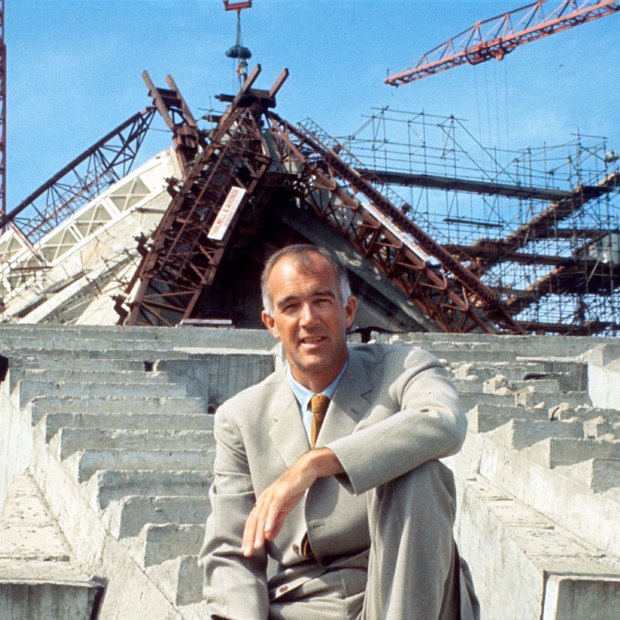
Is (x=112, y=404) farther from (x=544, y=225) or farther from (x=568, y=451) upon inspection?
(x=544, y=225)

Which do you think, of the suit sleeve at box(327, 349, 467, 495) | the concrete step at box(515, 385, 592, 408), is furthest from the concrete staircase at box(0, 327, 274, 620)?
the concrete step at box(515, 385, 592, 408)

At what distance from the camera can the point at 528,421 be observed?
9.24 meters

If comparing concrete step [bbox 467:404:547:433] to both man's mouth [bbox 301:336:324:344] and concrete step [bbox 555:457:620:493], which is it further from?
man's mouth [bbox 301:336:324:344]

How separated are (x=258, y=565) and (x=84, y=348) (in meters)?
11.4

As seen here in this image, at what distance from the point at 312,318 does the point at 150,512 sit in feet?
8.45

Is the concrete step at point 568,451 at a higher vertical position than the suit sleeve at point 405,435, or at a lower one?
higher

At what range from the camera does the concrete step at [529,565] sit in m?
5.40

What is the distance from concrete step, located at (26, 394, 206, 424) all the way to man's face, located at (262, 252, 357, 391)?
19.7 ft

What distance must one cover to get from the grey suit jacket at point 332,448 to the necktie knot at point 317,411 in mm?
44

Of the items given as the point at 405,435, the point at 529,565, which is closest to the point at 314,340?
the point at 405,435

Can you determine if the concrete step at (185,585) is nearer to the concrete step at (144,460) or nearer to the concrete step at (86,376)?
the concrete step at (144,460)

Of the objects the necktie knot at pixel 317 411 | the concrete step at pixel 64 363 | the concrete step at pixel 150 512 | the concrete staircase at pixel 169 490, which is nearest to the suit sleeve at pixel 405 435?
the necktie knot at pixel 317 411

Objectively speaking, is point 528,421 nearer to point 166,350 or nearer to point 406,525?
point 406,525

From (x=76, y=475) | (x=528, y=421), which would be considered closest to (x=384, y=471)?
(x=76, y=475)
